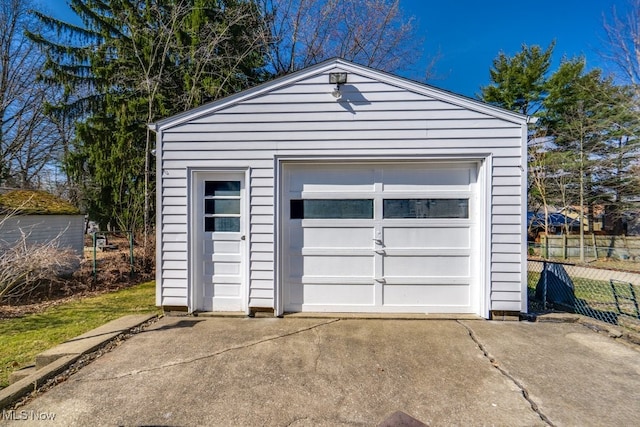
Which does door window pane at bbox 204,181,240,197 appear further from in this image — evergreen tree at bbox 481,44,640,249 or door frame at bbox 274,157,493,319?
evergreen tree at bbox 481,44,640,249

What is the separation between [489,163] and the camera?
3891 millimetres

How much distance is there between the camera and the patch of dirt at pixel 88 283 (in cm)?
512

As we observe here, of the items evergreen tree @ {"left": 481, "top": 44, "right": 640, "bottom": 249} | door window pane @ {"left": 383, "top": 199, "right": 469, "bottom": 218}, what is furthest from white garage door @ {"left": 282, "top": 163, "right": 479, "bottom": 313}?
evergreen tree @ {"left": 481, "top": 44, "right": 640, "bottom": 249}

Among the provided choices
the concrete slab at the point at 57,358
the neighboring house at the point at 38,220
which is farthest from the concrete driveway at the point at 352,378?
the neighboring house at the point at 38,220

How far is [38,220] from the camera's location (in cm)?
774

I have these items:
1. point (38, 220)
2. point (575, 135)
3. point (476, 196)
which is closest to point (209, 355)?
point (476, 196)

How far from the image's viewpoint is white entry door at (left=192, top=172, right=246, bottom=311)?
414cm

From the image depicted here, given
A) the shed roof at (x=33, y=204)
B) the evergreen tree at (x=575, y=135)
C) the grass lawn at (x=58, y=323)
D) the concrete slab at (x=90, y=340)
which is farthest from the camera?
the evergreen tree at (x=575, y=135)

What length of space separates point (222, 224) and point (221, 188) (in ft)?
1.67

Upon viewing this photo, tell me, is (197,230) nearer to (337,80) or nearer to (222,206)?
(222,206)

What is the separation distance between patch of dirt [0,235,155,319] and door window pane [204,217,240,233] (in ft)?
10.5

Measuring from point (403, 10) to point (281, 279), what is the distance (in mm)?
11673

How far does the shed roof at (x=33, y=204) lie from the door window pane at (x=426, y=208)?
26.6 feet

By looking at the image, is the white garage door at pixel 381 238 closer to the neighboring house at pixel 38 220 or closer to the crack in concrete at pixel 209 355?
the crack in concrete at pixel 209 355
